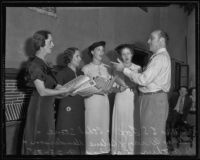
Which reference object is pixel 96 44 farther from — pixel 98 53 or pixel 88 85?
pixel 88 85

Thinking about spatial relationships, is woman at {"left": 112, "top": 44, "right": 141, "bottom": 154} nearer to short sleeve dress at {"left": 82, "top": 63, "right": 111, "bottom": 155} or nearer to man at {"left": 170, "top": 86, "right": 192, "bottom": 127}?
short sleeve dress at {"left": 82, "top": 63, "right": 111, "bottom": 155}

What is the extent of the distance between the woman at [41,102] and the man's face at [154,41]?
0.46 meters

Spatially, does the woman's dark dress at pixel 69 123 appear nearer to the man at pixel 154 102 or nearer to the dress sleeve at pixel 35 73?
the dress sleeve at pixel 35 73

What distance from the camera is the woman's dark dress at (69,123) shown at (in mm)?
1547

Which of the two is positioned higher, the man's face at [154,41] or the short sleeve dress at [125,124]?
the man's face at [154,41]

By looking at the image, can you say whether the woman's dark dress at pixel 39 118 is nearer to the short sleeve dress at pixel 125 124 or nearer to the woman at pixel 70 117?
the woman at pixel 70 117

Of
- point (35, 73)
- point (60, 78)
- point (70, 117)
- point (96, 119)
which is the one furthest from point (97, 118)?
point (35, 73)

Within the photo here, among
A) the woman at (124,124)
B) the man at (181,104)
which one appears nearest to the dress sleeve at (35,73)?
the woman at (124,124)

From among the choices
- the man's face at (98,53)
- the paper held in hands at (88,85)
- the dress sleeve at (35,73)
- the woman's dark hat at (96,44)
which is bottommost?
the paper held in hands at (88,85)

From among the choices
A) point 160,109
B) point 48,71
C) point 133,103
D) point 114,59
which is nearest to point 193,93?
point 160,109

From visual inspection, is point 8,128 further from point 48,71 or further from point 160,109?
point 160,109
